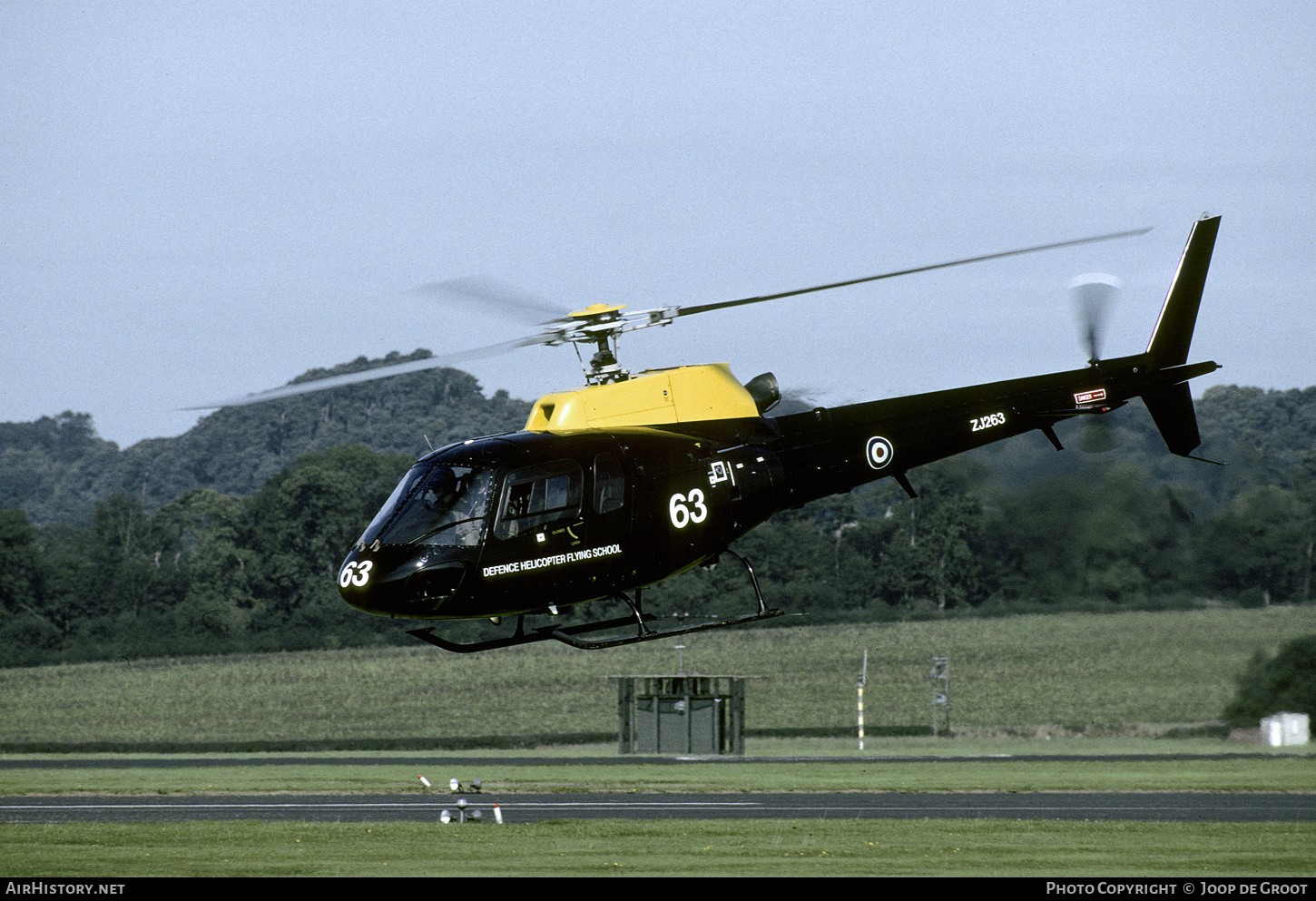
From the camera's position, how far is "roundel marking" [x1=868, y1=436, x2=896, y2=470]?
73.5ft

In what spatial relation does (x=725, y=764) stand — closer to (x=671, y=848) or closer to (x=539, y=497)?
(x=671, y=848)

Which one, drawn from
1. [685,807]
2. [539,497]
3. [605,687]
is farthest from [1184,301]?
[605,687]

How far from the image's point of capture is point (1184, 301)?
2603 cm

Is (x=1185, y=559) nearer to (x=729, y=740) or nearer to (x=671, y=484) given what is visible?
(x=729, y=740)

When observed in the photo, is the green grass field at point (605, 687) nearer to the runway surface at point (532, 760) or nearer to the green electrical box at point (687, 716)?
the runway surface at point (532, 760)

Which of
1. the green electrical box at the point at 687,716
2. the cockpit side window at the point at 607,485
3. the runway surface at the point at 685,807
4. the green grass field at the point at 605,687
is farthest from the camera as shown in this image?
the green grass field at the point at 605,687

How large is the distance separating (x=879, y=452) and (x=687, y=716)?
26853mm

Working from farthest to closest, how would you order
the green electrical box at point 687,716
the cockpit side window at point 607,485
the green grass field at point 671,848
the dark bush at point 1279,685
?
1. the green electrical box at point 687,716
2. the dark bush at point 1279,685
3. the green grass field at point 671,848
4. the cockpit side window at point 607,485

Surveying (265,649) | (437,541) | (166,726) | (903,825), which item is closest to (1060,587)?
(903,825)


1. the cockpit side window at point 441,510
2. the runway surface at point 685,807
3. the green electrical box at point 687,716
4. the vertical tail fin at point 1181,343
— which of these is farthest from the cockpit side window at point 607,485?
the green electrical box at point 687,716

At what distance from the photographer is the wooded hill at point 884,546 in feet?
132

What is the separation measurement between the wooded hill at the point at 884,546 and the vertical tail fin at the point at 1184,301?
8.50 feet

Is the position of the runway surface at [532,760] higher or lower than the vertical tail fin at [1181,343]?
lower

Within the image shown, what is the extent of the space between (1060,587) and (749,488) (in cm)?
2346
